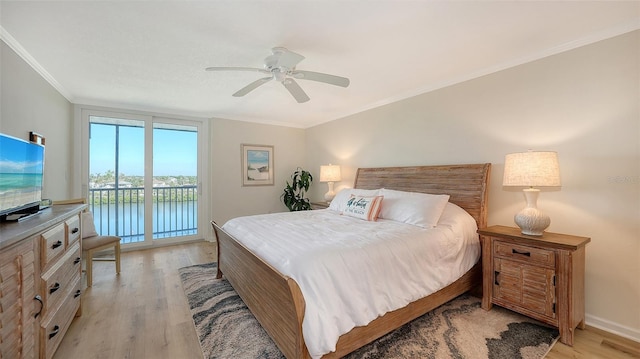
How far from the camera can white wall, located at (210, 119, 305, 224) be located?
4.94m

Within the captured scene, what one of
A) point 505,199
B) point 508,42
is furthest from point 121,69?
point 505,199

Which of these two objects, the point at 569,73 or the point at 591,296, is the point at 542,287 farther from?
the point at 569,73

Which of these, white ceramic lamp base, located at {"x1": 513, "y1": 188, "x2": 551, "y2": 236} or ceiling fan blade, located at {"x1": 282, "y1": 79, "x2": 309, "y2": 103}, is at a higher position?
ceiling fan blade, located at {"x1": 282, "y1": 79, "x2": 309, "y2": 103}

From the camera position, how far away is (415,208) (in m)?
2.79

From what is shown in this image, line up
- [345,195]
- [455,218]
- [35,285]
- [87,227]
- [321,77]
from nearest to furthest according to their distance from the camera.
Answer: [35,285], [321,77], [455,218], [87,227], [345,195]

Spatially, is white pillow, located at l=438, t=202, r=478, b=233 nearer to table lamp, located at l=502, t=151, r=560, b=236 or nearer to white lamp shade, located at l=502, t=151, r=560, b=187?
table lamp, located at l=502, t=151, r=560, b=236

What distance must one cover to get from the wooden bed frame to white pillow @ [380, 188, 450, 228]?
307mm

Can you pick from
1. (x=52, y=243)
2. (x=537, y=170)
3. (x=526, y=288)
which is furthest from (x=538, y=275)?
(x=52, y=243)

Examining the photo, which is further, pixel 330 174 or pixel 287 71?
pixel 330 174

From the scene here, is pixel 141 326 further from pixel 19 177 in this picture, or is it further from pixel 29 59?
pixel 29 59

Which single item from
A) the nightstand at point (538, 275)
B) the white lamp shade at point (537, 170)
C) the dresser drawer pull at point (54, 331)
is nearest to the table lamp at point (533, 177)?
the white lamp shade at point (537, 170)

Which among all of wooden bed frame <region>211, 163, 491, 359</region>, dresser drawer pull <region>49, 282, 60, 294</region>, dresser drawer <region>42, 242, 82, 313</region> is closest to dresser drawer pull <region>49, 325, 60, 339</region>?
dresser drawer <region>42, 242, 82, 313</region>

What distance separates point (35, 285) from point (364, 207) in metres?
2.70

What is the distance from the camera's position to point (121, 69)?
111 inches
